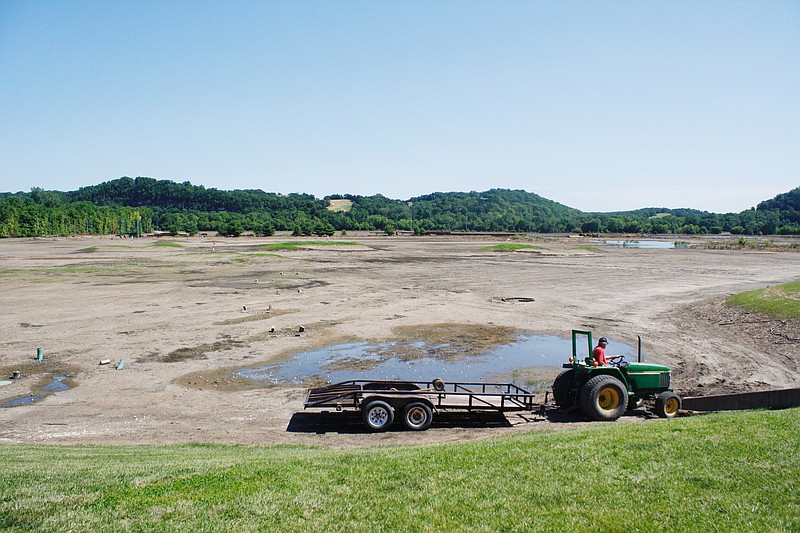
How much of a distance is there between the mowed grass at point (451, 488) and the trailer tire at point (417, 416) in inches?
133

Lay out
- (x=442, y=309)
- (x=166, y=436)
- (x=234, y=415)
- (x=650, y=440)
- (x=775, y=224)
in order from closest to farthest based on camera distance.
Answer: (x=650, y=440)
(x=166, y=436)
(x=234, y=415)
(x=442, y=309)
(x=775, y=224)

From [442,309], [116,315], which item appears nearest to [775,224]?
[442,309]

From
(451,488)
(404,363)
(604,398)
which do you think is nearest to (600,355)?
(604,398)

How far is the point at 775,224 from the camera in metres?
180

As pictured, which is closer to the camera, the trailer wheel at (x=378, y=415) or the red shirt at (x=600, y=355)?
the trailer wheel at (x=378, y=415)

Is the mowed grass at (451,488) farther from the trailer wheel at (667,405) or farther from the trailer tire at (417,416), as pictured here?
the trailer wheel at (667,405)

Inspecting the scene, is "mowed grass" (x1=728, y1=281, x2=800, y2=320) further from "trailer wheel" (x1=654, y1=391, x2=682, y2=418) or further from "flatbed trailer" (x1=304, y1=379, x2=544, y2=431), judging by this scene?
"flatbed trailer" (x1=304, y1=379, x2=544, y2=431)

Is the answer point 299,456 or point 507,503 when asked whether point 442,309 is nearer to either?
point 299,456

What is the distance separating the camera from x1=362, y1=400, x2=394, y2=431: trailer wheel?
41.0 feet

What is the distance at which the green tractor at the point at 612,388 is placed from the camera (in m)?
12.8

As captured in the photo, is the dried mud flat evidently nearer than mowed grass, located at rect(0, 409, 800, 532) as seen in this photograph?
No

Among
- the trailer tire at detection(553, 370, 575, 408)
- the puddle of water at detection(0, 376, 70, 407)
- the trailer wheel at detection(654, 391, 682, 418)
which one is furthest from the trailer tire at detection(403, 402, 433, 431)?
the puddle of water at detection(0, 376, 70, 407)

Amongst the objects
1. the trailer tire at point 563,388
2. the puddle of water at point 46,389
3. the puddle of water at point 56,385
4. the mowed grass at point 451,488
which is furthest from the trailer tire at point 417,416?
the puddle of water at point 56,385

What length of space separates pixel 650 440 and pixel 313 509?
5.29m
